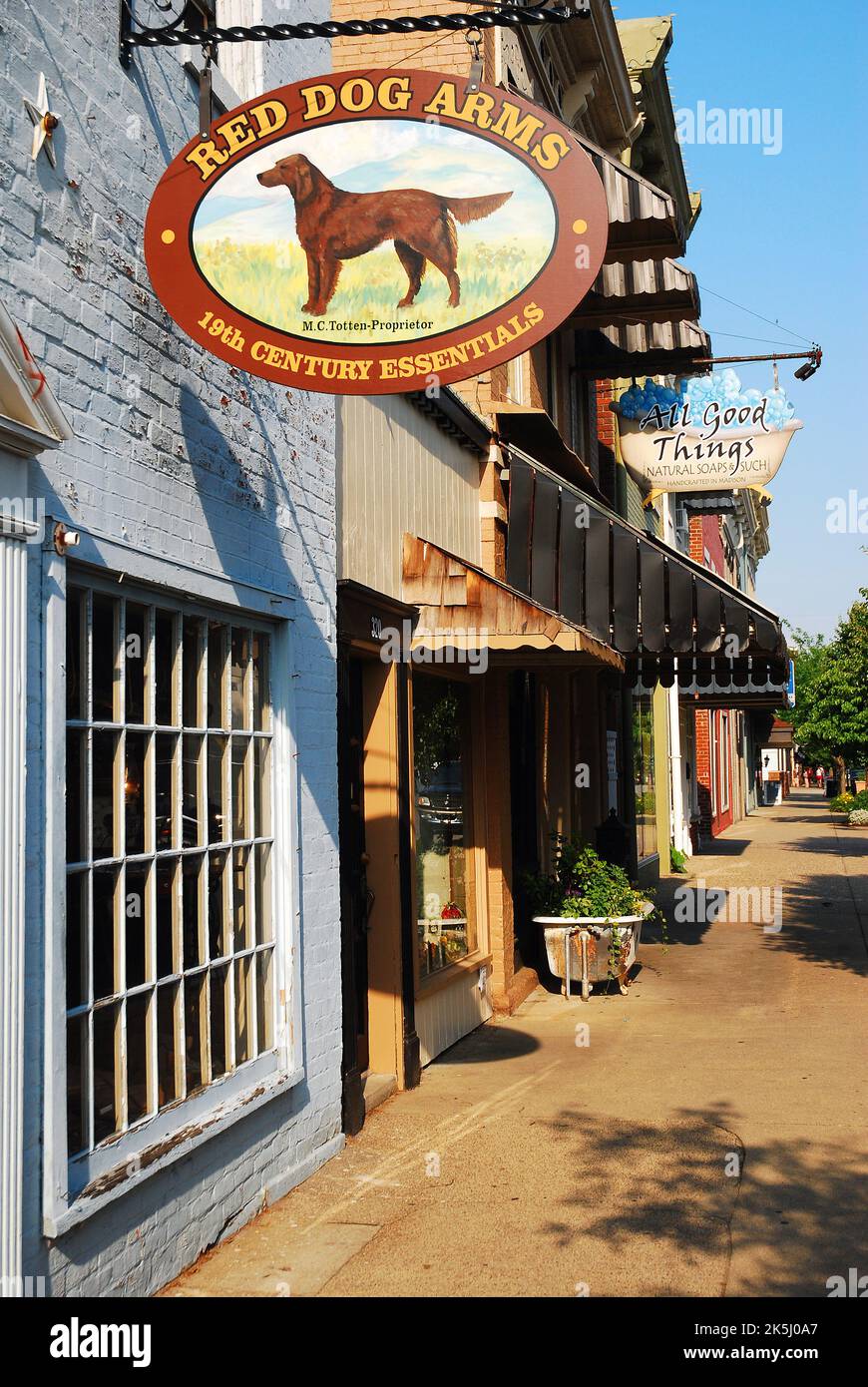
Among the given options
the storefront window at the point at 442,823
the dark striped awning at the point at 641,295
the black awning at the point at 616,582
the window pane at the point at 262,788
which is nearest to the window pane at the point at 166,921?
the window pane at the point at 262,788

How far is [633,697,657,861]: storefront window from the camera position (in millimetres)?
17797

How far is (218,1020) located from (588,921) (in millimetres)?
5733

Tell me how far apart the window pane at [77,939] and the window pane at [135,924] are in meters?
0.28

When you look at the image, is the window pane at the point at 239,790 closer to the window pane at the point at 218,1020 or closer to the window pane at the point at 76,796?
the window pane at the point at 218,1020

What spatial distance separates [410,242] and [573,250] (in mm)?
556

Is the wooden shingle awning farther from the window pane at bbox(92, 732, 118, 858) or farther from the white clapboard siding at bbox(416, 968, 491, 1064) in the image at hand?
the window pane at bbox(92, 732, 118, 858)

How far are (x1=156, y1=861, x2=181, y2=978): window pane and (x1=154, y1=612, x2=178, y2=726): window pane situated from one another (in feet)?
1.76

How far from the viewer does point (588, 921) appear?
10492 millimetres

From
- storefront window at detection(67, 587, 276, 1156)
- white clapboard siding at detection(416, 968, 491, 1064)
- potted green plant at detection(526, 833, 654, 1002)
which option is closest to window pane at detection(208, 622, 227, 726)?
storefront window at detection(67, 587, 276, 1156)

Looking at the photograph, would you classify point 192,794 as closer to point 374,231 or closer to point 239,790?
point 239,790

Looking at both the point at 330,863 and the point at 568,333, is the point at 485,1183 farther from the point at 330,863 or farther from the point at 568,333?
the point at 568,333

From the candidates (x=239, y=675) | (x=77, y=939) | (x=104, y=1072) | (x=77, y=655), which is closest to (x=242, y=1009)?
(x=104, y=1072)

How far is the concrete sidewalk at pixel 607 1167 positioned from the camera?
471 cm
